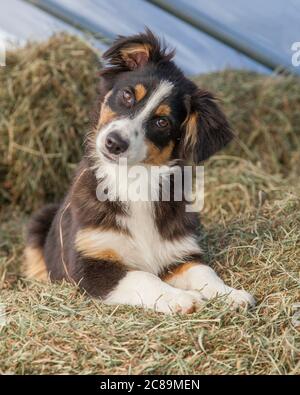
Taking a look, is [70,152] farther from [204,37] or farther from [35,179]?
[204,37]

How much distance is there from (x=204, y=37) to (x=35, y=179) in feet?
7.63

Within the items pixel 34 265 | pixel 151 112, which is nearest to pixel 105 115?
pixel 151 112

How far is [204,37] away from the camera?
308 inches

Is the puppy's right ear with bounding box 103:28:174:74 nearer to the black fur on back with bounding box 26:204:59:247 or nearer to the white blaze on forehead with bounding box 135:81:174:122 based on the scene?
the white blaze on forehead with bounding box 135:81:174:122

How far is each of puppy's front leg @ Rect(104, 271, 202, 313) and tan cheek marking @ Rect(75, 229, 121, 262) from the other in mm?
205

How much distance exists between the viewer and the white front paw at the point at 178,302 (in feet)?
13.2

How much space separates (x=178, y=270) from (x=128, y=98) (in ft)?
3.73

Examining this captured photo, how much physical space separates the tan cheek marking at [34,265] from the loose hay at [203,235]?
0.40 ft

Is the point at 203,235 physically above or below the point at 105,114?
below

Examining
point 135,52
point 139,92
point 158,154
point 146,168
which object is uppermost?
point 135,52

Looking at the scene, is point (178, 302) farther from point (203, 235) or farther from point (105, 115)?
point (203, 235)

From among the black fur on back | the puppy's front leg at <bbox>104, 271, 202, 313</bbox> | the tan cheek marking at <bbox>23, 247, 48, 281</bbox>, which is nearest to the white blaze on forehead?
the puppy's front leg at <bbox>104, 271, 202, 313</bbox>

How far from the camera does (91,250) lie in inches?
178
